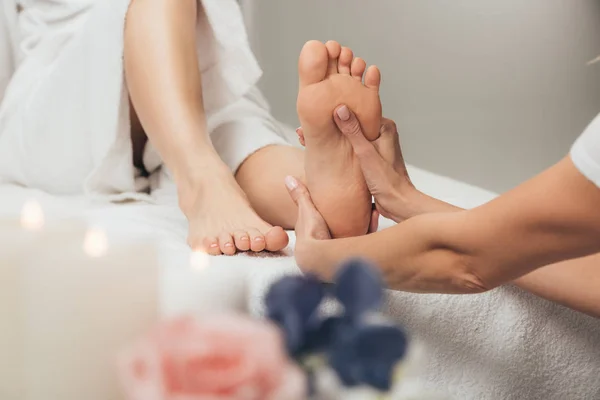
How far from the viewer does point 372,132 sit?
82cm

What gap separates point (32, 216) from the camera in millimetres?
782

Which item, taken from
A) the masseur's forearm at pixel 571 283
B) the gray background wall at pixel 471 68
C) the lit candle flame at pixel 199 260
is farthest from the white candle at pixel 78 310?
the gray background wall at pixel 471 68

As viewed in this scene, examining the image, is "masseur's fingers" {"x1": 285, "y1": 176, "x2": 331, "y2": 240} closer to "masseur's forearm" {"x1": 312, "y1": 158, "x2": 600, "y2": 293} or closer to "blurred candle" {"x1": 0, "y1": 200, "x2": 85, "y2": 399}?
"masseur's forearm" {"x1": 312, "y1": 158, "x2": 600, "y2": 293}

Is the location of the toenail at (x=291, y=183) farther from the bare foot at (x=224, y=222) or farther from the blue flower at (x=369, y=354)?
the blue flower at (x=369, y=354)

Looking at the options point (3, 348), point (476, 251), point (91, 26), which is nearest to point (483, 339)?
point (476, 251)

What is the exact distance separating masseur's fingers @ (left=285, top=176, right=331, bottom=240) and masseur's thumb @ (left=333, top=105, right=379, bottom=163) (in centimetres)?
8

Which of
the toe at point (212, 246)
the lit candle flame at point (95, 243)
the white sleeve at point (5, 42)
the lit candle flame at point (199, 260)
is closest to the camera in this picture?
the lit candle flame at point (95, 243)

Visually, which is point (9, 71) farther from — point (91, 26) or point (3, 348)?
point (3, 348)

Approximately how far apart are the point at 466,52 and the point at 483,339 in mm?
1044

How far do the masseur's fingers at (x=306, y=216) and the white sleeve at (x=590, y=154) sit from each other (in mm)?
347

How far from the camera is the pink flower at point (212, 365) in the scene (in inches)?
7.8

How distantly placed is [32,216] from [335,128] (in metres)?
0.37

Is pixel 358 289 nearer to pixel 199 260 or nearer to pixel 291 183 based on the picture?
pixel 199 260

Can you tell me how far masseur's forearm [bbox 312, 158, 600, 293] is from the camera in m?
0.50
